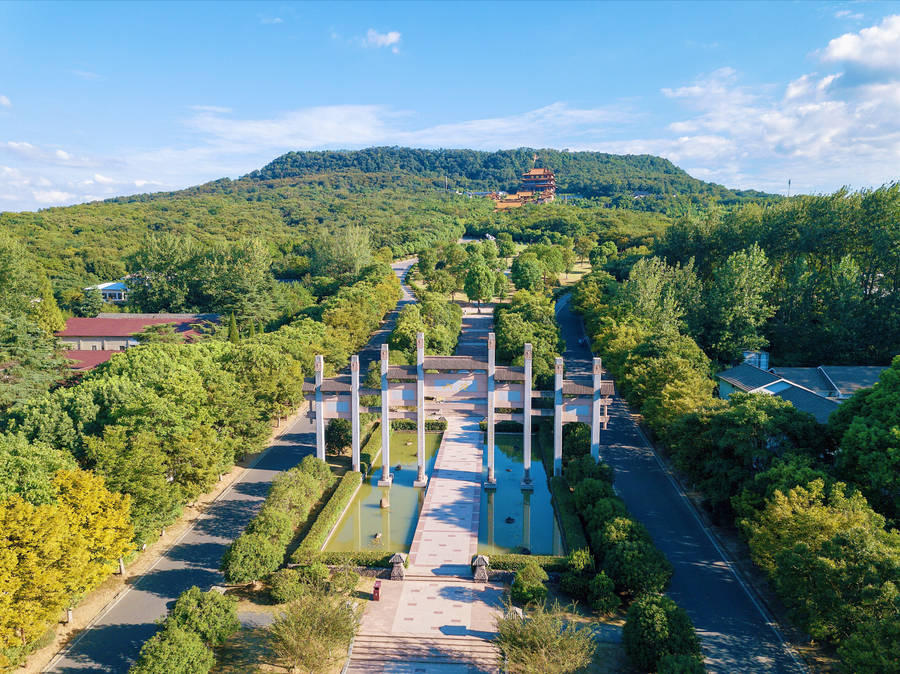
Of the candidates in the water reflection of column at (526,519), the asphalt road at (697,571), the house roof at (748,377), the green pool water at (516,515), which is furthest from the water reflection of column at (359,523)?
the house roof at (748,377)

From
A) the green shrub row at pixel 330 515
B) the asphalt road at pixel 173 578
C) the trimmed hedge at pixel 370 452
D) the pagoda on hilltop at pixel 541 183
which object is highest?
the pagoda on hilltop at pixel 541 183

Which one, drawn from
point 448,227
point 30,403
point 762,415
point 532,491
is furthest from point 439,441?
point 448,227

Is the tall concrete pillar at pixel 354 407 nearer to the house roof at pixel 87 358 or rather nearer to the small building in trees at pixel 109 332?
the house roof at pixel 87 358

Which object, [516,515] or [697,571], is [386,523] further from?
[697,571]

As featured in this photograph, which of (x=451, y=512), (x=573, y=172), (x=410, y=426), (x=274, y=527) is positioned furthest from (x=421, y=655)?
(x=573, y=172)

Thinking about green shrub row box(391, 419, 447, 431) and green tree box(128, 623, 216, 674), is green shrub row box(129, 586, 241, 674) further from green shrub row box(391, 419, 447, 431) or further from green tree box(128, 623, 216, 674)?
green shrub row box(391, 419, 447, 431)

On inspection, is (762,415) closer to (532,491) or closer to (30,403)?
(532,491)

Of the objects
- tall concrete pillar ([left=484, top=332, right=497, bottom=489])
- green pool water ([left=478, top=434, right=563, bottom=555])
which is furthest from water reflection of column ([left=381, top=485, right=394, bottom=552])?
tall concrete pillar ([left=484, top=332, right=497, bottom=489])
